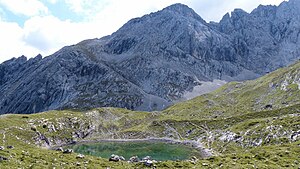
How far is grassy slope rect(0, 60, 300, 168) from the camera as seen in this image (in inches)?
1245

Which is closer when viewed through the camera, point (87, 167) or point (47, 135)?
point (87, 167)

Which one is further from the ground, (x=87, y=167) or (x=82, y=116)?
(x=82, y=116)

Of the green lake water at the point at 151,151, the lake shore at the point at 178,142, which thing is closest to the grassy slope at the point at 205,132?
the lake shore at the point at 178,142

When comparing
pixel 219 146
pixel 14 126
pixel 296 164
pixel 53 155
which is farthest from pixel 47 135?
pixel 296 164

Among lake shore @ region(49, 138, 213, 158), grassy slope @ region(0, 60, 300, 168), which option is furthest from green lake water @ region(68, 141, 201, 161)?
grassy slope @ region(0, 60, 300, 168)

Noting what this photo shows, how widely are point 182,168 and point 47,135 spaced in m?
137

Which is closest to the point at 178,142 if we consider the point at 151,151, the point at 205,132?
the point at 205,132

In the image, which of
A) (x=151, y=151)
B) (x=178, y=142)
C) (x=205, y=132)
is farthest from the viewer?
(x=178, y=142)

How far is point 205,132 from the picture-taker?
146375mm

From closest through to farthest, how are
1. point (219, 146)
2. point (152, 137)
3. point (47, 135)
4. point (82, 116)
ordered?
point (219, 146) → point (47, 135) → point (152, 137) → point (82, 116)

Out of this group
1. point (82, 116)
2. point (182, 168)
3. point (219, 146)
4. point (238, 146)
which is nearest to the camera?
point (182, 168)

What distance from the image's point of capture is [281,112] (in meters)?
133

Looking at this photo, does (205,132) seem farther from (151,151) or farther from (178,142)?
(151,151)

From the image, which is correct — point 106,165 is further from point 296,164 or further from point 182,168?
point 296,164
